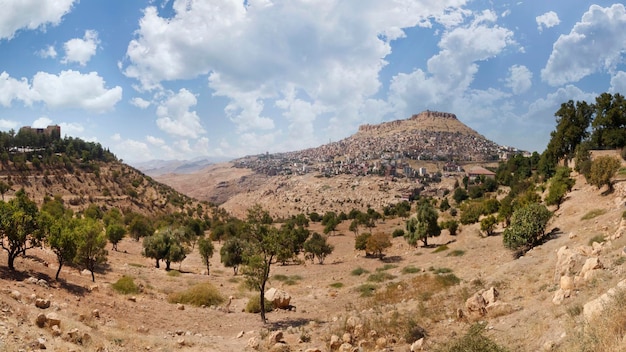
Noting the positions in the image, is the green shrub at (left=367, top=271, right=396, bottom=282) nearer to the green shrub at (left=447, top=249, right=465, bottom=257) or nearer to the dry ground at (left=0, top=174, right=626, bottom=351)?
the dry ground at (left=0, top=174, right=626, bottom=351)

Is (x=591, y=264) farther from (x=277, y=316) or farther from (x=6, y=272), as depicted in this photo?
(x=6, y=272)

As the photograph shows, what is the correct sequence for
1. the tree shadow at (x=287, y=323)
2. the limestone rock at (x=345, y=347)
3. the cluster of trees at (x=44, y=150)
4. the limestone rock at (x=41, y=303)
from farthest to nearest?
the cluster of trees at (x=44, y=150), the tree shadow at (x=287, y=323), the limestone rock at (x=41, y=303), the limestone rock at (x=345, y=347)

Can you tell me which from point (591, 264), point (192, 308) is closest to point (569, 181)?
point (591, 264)

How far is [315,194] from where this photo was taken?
19275cm

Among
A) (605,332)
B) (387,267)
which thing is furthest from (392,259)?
(605,332)

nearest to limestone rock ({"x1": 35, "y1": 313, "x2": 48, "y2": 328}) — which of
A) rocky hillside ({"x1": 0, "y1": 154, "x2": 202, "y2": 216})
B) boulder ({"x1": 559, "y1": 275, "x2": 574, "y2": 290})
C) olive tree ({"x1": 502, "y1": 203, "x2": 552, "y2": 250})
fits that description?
boulder ({"x1": 559, "y1": 275, "x2": 574, "y2": 290})

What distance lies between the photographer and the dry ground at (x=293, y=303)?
1348 cm

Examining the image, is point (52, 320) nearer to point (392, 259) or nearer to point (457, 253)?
point (457, 253)

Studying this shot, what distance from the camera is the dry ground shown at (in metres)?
13.5

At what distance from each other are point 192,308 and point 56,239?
10614 millimetres

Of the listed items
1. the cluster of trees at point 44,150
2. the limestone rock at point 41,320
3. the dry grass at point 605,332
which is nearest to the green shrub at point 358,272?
the limestone rock at point 41,320

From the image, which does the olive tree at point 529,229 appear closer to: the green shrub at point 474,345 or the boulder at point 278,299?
the boulder at point 278,299

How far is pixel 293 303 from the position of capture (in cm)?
2895

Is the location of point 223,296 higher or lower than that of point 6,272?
lower
